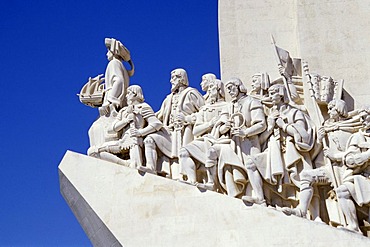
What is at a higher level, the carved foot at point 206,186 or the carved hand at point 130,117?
the carved hand at point 130,117

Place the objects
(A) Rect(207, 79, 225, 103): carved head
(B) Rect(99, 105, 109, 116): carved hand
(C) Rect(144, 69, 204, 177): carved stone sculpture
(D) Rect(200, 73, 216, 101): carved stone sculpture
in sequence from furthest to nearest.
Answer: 1. (B) Rect(99, 105, 109, 116): carved hand
2. (D) Rect(200, 73, 216, 101): carved stone sculpture
3. (A) Rect(207, 79, 225, 103): carved head
4. (C) Rect(144, 69, 204, 177): carved stone sculpture

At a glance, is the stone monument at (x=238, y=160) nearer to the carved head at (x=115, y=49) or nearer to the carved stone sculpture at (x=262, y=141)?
the carved stone sculpture at (x=262, y=141)

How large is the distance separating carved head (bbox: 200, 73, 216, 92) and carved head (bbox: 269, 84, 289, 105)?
39.8 inches

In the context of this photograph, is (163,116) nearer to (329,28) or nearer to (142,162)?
(142,162)

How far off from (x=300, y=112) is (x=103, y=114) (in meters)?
3.15

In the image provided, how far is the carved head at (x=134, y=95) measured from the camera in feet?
36.4

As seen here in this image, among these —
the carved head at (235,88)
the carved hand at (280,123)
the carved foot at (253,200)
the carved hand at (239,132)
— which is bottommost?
the carved foot at (253,200)

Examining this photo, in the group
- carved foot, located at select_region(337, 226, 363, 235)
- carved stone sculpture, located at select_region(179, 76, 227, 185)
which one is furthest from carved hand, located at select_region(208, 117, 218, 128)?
carved foot, located at select_region(337, 226, 363, 235)

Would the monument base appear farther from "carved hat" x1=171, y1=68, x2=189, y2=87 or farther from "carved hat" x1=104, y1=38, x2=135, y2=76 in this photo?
"carved hat" x1=104, y1=38, x2=135, y2=76

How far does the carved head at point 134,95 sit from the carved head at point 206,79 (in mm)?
886

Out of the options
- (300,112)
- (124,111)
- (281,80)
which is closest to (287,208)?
(300,112)

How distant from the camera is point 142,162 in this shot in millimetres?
10711

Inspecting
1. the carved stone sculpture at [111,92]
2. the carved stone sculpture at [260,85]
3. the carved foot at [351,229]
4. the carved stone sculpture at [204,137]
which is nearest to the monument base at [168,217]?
the carved foot at [351,229]

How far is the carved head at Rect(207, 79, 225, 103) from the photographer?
10750 mm
